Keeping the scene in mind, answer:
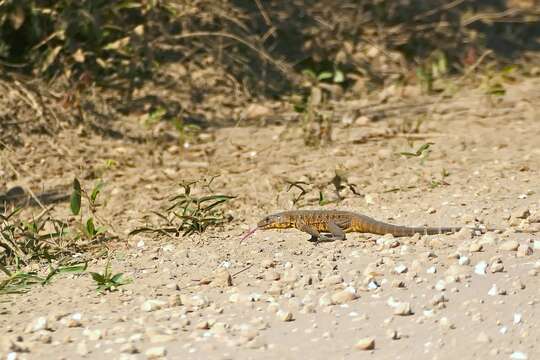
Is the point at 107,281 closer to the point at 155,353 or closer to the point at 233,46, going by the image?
the point at 155,353

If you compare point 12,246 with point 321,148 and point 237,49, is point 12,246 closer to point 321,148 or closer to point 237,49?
point 321,148

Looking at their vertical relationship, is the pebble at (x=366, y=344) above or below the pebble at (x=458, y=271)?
above

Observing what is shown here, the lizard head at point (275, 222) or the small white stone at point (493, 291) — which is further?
the lizard head at point (275, 222)

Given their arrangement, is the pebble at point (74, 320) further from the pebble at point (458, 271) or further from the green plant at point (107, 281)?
the pebble at point (458, 271)

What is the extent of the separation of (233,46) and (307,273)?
16.4 ft

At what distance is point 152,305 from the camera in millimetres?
5113

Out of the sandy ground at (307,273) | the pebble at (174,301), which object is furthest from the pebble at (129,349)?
the pebble at (174,301)

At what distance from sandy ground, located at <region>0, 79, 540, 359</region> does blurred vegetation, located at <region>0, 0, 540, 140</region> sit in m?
1.04

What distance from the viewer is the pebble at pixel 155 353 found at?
4.55 m

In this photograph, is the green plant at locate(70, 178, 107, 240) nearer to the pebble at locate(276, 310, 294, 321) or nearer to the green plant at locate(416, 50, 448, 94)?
the pebble at locate(276, 310, 294, 321)

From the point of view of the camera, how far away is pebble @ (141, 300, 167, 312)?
5094 mm

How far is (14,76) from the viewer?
8.65 metres

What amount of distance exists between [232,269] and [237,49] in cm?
481

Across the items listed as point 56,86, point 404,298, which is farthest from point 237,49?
point 404,298
